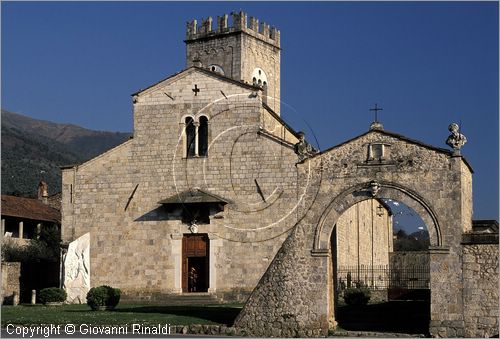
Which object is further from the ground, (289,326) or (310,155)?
(310,155)

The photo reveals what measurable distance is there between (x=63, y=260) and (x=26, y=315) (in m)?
8.85

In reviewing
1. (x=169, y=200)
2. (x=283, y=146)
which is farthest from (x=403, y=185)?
(x=169, y=200)

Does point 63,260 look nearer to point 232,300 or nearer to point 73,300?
point 73,300

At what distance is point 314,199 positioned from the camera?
104 feet

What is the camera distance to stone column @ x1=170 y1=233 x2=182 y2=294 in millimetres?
45125

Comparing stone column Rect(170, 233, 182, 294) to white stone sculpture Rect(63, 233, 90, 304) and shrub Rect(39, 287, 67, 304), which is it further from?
shrub Rect(39, 287, 67, 304)

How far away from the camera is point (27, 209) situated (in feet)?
196

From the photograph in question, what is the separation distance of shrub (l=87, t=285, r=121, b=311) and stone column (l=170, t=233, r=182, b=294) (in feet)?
12.6

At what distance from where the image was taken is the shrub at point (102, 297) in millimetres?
40656

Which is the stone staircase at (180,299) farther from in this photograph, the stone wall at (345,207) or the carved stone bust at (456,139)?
the carved stone bust at (456,139)

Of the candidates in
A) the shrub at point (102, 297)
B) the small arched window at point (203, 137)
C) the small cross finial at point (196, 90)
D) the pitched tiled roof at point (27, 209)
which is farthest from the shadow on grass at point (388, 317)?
the pitched tiled roof at point (27, 209)

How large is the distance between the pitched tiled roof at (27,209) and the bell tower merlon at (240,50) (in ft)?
44.3

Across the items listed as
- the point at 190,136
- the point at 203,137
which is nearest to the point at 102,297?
the point at 190,136

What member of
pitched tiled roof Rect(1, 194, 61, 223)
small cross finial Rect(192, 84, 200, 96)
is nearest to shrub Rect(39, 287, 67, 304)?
small cross finial Rect(192, 84, 200, 96)
